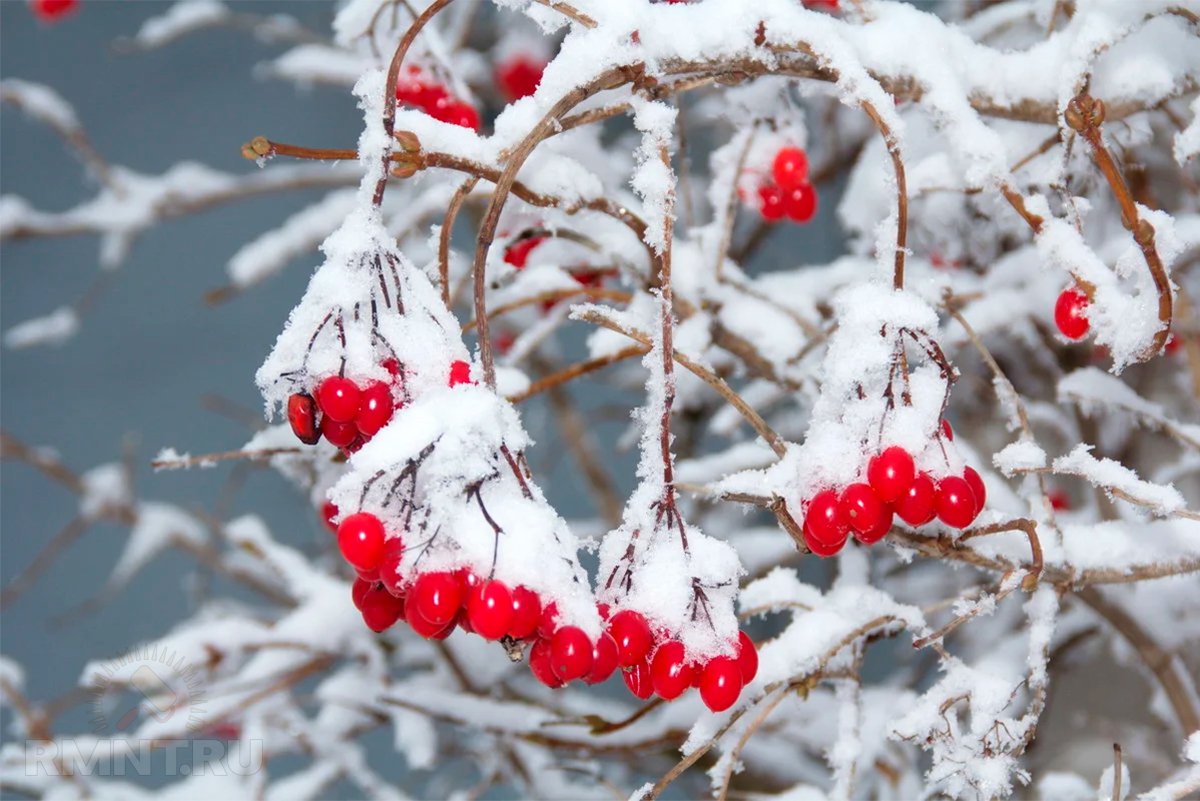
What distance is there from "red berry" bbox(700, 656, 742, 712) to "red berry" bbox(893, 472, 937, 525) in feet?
0.36

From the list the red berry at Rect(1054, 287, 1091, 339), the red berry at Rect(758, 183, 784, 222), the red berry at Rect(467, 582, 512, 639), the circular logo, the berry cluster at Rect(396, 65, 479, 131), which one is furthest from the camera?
the circular logo

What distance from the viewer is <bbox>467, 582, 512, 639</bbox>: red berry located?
0.39 metres

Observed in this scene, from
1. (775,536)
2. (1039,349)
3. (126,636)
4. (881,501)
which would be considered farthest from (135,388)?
(881,501)

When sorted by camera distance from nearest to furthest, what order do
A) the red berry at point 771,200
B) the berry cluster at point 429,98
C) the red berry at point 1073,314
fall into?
the red berry at point 1073,314 → the berry cluster at point 429,98 → the red berry at point 771,200

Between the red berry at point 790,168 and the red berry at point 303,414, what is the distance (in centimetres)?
49

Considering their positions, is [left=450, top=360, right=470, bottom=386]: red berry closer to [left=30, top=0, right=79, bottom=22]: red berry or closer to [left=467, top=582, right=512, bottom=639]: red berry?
[left=467, top=582, right=512, bottom=639]: red berry

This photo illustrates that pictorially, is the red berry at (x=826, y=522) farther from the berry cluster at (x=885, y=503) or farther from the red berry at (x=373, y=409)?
the red berry at (x=373, y=409)

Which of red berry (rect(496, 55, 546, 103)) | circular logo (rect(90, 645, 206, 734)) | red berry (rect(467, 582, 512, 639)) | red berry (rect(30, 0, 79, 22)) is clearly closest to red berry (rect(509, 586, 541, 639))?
red berry (rect(467, 582, 512, 639))

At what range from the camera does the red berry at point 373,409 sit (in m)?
0.45

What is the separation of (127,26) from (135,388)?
628mm

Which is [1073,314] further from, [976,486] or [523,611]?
[523,611]

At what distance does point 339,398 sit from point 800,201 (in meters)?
0.49

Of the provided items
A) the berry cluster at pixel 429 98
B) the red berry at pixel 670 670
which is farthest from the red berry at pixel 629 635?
the berry cluster at pixel 429 98

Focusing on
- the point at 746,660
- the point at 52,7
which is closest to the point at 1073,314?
the point at 746,660
